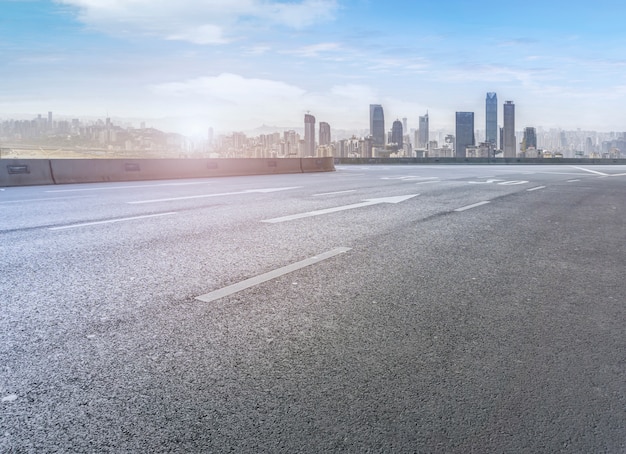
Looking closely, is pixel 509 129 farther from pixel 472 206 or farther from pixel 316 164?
pixel 472 206

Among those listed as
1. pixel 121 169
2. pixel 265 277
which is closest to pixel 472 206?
pixel 265 277

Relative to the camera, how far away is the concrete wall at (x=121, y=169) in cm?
1672

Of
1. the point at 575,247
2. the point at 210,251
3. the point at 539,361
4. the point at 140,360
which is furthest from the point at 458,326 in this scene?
the point at 575,247

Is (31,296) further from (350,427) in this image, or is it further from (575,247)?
(575,247)

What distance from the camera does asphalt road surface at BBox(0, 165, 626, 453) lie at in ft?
7.37

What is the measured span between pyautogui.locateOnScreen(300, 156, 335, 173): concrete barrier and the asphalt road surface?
20630 mm

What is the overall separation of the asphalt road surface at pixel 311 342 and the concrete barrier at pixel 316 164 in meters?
20.6

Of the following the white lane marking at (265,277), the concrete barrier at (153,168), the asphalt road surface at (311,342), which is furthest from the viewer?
the concrete barrier at (153,168)

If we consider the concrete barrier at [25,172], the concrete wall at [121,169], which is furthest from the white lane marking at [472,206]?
the concrete barrier at [25,172]

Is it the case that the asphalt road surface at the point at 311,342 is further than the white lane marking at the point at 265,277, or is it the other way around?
the white lane marking at the point at 265,277

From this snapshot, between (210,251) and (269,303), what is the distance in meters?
2.04

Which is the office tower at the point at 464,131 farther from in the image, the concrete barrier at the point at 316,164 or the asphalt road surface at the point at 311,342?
the asphalt road surface at the point at 311,342

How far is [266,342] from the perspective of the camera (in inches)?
127

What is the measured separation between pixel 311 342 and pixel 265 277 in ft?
5.12
